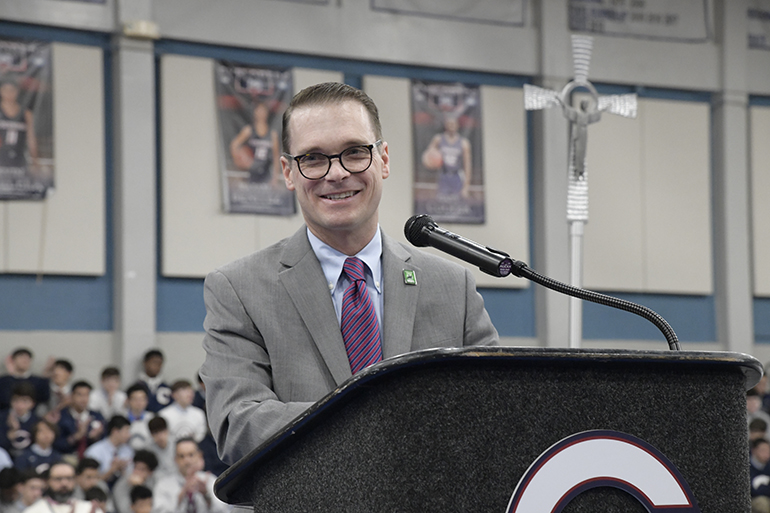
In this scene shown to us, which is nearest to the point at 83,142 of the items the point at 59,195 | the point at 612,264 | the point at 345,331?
the point at 59,195

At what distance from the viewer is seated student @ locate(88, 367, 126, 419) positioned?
777 cm

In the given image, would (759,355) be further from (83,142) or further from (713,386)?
(713,386)

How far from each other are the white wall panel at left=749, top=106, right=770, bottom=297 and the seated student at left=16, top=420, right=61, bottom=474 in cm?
842

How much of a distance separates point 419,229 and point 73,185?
7.95 m

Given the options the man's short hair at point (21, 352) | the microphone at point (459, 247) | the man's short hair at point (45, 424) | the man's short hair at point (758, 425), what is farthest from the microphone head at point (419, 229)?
the man's short hair at point (758, 425)

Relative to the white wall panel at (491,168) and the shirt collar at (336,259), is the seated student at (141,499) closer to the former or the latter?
the white wall panel at (491,168)

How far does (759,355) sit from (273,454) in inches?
438

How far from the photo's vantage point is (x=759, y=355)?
37.3ft

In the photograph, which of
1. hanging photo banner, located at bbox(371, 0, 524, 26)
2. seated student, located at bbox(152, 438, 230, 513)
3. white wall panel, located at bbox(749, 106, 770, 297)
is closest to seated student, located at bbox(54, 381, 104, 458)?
seated student, located at bbox(152, 438, 230, 513)

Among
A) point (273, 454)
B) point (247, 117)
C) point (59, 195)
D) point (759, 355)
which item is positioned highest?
point (247, 117)

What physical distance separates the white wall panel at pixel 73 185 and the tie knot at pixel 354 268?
7.58 meters

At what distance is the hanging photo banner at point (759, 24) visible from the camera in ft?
39.2

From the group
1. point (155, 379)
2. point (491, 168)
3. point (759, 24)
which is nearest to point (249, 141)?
point (155, 379)

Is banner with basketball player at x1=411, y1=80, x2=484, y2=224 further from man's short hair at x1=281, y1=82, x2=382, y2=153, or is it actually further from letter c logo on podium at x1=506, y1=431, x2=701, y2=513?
letter c logo on podium at x1=506, y1=431, x2=701, y2=513
